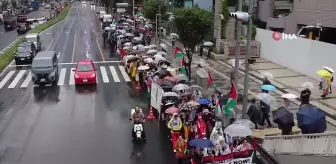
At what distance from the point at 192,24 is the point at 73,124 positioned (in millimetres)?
11412

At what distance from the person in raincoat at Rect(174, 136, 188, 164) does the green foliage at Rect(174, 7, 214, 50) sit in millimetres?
13600

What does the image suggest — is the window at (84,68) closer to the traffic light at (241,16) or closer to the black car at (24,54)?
the black car at (24,54)

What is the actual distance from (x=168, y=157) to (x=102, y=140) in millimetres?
3471

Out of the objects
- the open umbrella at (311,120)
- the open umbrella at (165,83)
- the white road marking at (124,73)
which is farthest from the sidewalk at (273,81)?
the white road marking at (124,73)

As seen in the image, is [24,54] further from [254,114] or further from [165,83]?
[254,114]

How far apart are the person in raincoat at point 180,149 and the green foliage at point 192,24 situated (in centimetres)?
1360

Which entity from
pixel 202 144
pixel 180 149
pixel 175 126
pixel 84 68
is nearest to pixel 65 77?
pixel 84 68

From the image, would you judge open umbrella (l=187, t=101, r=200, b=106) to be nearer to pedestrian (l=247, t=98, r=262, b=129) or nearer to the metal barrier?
pedestrian (l=247, t=98, r=262, b=129)

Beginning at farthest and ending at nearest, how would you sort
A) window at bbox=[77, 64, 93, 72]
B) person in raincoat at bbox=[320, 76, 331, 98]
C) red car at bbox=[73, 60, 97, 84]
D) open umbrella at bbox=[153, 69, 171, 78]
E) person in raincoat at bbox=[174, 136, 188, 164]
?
window at bbox=[77, 64, 93, 72] → red car at bbox=[73, 60, 97, 84] → open umbrella at bbox=[153, 69, 171, 78] → person in raincoat at bbox=[320, 76, 331, 98] → person in raincoat at bbox=[174, 136, 188, 164]

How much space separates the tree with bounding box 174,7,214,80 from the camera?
86.6ft

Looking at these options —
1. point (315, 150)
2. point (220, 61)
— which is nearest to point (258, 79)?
point (220, 61)

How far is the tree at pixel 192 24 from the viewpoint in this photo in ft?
86.6

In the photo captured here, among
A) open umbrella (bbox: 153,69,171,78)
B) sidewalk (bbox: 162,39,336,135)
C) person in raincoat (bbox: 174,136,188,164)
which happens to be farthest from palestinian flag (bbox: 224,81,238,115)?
open umbrella (bbox: 153,69,171,78)

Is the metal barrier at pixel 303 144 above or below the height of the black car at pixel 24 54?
below
